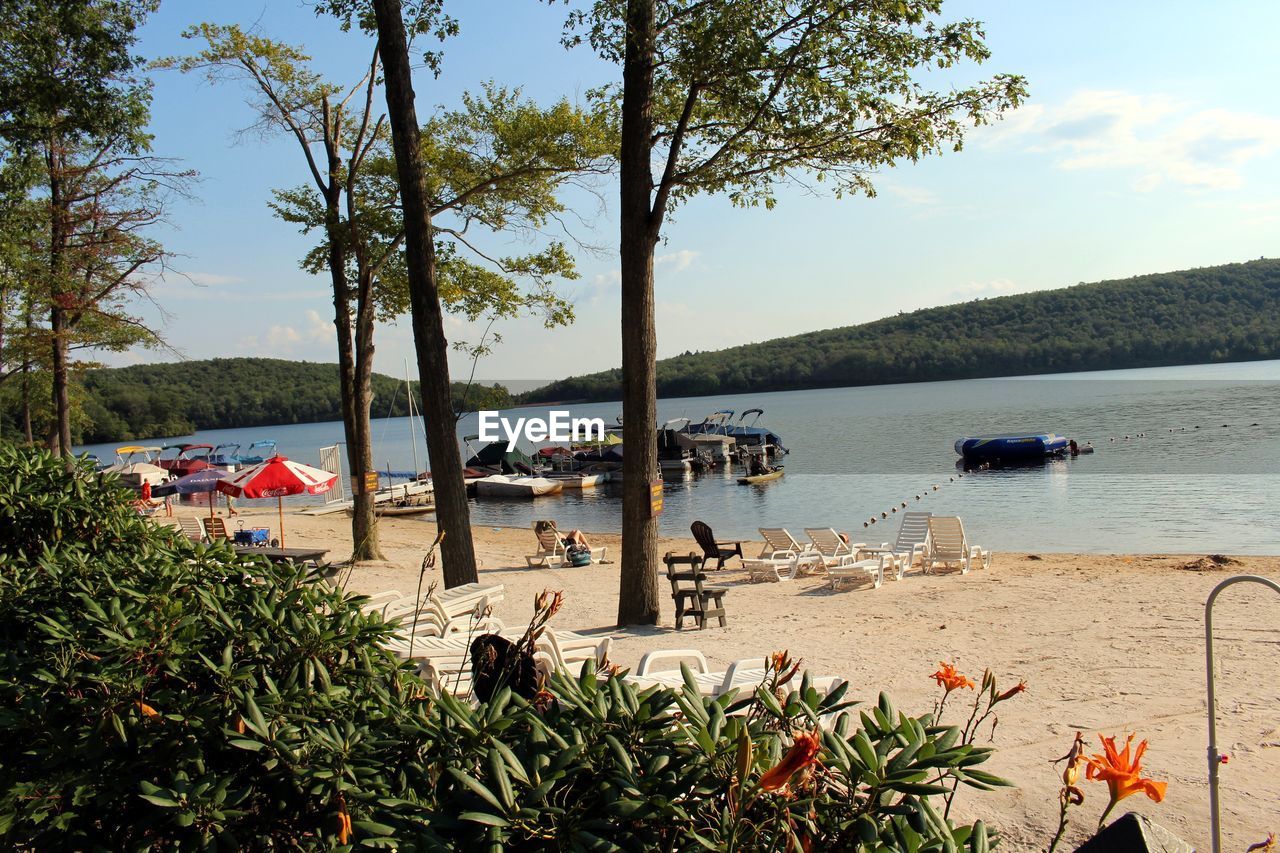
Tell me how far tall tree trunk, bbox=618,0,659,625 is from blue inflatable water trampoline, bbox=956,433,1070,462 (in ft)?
135

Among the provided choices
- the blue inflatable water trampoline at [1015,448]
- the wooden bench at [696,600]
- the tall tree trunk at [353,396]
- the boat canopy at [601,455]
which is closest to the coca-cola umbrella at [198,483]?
the tall tree trunk at [353,396]

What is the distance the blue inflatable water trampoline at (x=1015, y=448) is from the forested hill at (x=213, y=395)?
183ft

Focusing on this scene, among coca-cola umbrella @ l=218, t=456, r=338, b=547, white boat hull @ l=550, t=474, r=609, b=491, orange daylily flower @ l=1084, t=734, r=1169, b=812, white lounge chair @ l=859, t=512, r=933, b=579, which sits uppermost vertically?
orange daylily flower @ l=1084, t=734, r=1169, b=812

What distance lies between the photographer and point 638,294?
974 cm

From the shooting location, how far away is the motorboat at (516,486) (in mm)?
44344

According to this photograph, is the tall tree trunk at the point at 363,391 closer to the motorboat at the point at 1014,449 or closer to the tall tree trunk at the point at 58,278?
the tall tree trunk at the point at 58,278

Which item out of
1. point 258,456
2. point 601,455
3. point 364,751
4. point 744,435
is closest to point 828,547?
point 364,751

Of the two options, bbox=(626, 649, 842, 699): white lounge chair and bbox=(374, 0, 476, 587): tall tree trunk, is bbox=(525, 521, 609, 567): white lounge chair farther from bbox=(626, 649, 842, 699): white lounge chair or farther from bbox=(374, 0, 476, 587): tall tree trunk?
bbox=(626, 649, 842, 699): white lounge chair

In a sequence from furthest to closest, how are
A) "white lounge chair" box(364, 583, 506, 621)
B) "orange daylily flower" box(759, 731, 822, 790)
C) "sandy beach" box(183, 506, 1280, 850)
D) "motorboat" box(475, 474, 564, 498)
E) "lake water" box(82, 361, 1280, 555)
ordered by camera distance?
"motorboat" box(475, 474, 564, 498)
"lake water" box(82, 361, 1280, 555)
"white lounge chair" box(364, 583, 506, 621)
"sandy beach" box(183, 506, 1280, 850)
"orange daylily flower" box(759, 731, 822, 790)

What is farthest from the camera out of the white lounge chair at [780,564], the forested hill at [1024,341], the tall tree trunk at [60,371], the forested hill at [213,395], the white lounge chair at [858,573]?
the forested hill at [1024,341]

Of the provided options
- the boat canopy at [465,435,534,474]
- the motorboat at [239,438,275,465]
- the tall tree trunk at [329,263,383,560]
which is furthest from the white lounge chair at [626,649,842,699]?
the boat canopy at [465,435,534,474]

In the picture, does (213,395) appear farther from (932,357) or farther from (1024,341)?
(1024,341)

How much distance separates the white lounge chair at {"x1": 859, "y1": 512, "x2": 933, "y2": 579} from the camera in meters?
14.8

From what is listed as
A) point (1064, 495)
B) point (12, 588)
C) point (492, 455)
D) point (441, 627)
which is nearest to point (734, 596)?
point (441, 627)
